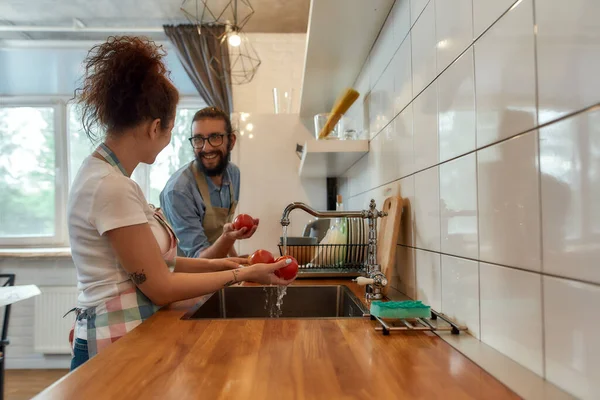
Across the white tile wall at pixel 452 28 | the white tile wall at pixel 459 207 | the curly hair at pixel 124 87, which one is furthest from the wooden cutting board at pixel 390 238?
the curly hair at pixel 124 87

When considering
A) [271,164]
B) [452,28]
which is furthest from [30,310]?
[452,28]

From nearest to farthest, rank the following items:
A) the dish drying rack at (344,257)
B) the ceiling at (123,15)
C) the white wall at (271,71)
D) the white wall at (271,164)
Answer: the dish drying rack at (344,257), the white wall at (271,164), the ceiling at (123,15), the white wall at (271,71)

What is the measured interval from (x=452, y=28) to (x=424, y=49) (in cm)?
16

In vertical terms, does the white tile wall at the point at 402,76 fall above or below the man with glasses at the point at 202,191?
above

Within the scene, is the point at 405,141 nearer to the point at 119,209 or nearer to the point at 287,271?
the point at 287,271

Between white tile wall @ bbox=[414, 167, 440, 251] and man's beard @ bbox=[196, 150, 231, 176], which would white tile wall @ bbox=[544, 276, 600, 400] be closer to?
white tile wall @ bbox=[414, 167, 440, 251]

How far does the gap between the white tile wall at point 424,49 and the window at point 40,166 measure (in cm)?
259

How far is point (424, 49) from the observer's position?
99cm

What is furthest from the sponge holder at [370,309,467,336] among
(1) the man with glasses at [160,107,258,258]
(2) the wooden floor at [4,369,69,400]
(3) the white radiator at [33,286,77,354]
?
(3) the white radiator at [33,286,77,354]

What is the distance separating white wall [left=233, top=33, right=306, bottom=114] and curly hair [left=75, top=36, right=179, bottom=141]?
6.55ft

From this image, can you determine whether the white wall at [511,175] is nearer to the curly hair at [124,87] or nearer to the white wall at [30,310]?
the curly hair at [124,87]

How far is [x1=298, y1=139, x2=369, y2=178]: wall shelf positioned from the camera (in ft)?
5.44

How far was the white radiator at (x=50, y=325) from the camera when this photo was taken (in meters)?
3.04

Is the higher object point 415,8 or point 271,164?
point 415,8
